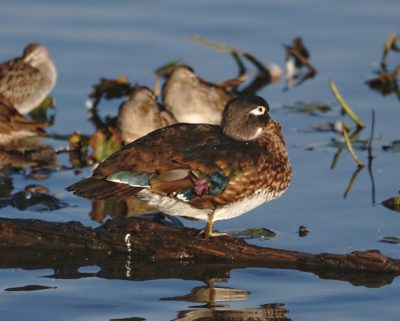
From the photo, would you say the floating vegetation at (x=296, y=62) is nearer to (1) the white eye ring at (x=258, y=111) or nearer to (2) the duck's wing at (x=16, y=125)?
(2) the duck's wing at (x=16, y=125)

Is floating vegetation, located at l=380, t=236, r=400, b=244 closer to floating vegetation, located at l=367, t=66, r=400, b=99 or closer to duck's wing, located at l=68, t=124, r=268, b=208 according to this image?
duck's wing, located at l=68, t=124, r=268, b=208

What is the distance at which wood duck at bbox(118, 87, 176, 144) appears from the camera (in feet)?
49.6

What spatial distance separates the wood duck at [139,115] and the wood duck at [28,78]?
1.52 metres

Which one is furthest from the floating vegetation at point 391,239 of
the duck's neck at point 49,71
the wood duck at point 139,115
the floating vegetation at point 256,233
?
the duck's neck at point 49,71

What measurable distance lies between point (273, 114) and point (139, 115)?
1.64 meters

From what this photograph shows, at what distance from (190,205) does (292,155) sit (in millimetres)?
3904

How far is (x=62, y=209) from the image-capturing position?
40.1 feet

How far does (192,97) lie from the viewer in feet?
53.5

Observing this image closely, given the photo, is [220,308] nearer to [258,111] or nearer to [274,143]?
[274,143]

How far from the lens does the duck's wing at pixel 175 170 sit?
10133mm

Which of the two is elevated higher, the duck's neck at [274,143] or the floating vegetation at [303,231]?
the duck's neck at [274,143]

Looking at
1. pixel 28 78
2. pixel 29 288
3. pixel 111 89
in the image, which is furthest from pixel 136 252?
pixel 28 78

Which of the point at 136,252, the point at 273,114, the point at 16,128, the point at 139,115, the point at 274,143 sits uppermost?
the point at 273,114

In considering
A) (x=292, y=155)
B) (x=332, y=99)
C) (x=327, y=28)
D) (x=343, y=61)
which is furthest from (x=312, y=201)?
(x=327, y=28)
